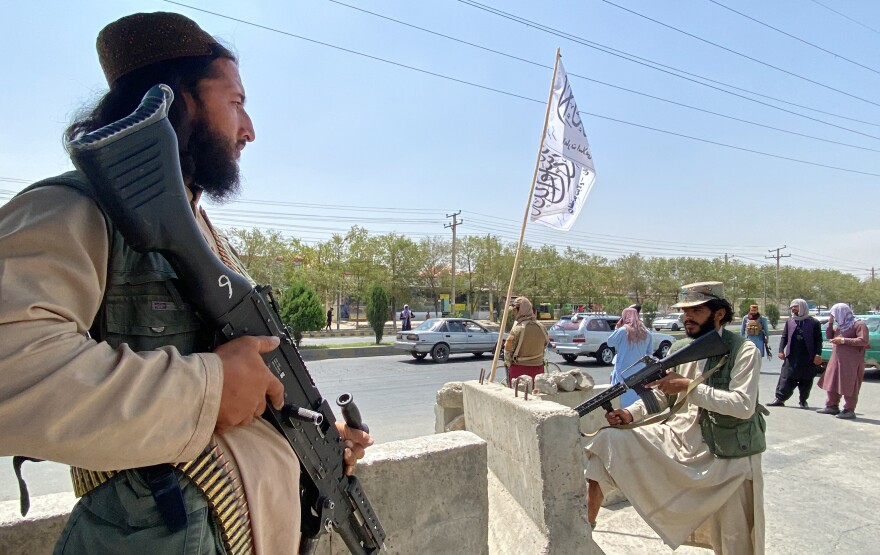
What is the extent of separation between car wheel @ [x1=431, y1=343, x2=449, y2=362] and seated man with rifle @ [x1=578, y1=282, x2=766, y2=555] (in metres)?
12.6

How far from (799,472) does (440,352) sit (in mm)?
11453

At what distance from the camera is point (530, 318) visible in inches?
277

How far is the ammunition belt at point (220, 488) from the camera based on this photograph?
39.0 inches

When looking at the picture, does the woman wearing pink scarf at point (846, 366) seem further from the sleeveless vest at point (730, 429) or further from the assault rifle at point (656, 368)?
the assault rifle at point (656, 368)

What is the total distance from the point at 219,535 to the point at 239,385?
311mm

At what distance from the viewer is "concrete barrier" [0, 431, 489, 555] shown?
2.09m

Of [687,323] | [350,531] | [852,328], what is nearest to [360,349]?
[852,328]

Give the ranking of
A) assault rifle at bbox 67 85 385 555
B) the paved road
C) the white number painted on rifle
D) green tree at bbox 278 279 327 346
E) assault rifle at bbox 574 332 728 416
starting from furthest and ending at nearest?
green tree at bbox 278 279 327 346 < the paved road < assault rifle at bbox 574 332 728 416 < the white number painted on rifle < assault rifle at bbox 67 85 385 555

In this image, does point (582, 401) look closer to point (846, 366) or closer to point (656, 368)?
point (656, 368)

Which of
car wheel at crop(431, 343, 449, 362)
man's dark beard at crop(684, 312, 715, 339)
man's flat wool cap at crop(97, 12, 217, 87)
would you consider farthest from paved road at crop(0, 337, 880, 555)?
car wheel at crop(431, 343, 449, 362)

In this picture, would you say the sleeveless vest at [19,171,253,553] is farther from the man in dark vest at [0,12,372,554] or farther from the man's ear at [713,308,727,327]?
the man's ear at [713,308,727,327]

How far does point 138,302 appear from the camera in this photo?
3.34ft

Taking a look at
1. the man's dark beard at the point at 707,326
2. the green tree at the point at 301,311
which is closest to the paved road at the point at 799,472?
the man's dark beard at the point at 707,326

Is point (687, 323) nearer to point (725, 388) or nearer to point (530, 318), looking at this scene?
point (725, 388)
